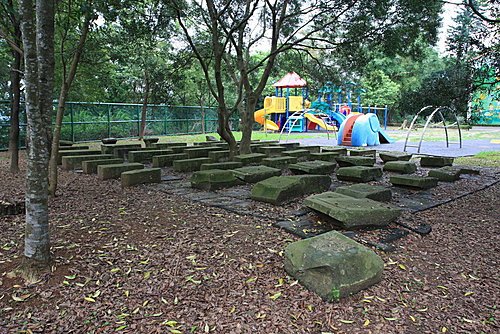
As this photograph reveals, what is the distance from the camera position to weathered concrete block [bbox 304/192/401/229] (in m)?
3.86

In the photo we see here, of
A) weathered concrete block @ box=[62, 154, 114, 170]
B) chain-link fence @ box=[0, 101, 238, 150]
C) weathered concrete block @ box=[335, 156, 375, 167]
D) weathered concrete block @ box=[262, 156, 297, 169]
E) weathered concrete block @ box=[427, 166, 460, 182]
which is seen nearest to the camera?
weathered concrete block @ box=[427, 166, 460, 182]

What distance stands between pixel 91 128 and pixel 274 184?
46.8 ft

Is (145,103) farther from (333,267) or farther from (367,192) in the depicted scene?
(333,267)

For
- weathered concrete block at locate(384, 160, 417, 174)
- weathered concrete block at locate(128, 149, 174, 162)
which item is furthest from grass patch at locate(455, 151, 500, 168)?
weathered concrete block at locate(128, 149, 174, 162)

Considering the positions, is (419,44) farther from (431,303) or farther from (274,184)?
(431,303)

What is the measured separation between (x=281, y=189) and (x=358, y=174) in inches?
99.4

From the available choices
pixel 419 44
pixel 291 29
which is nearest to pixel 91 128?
pixel 291 29

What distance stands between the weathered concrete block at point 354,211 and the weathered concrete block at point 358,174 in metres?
2.77

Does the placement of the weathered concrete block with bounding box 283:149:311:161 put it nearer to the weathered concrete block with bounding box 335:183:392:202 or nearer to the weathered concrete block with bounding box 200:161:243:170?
the weathered concrete block with bounding box 200:161:243:170

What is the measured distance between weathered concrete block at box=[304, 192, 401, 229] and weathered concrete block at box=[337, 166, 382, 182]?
2.77 meters

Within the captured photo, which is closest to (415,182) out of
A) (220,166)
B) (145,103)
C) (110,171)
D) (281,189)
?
(281,189)

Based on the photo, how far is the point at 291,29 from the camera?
10.8 metres

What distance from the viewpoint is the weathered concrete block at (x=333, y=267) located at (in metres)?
2.76

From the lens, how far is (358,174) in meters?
6.99
